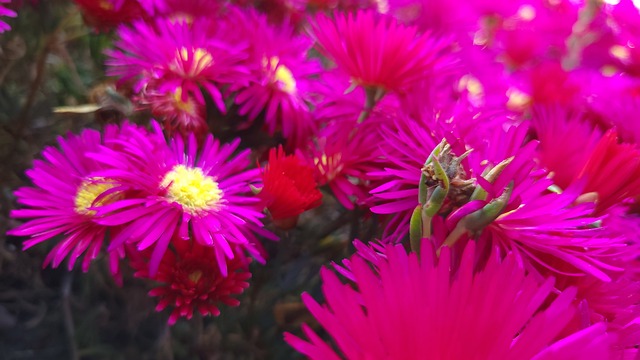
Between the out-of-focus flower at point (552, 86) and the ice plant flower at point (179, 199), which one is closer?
the ice plant flower at point (179, 199)

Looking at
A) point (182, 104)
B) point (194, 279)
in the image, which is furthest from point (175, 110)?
point (194, 279)

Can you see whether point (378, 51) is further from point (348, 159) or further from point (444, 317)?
point (444, 317)

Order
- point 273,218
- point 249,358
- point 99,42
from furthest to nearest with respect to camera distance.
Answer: point 99,42, point 249,358, point 273,218

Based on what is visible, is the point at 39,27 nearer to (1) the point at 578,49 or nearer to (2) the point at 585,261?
(2) the point at 585,261

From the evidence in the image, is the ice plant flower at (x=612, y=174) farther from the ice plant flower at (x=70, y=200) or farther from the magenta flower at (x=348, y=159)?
the ice plant flower at (x=70, y=200)

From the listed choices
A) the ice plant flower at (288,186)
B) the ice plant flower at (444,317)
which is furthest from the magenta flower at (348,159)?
the ice plant flower at (444,317)

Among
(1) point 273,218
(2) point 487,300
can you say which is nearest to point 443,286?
(2) point 487,300
